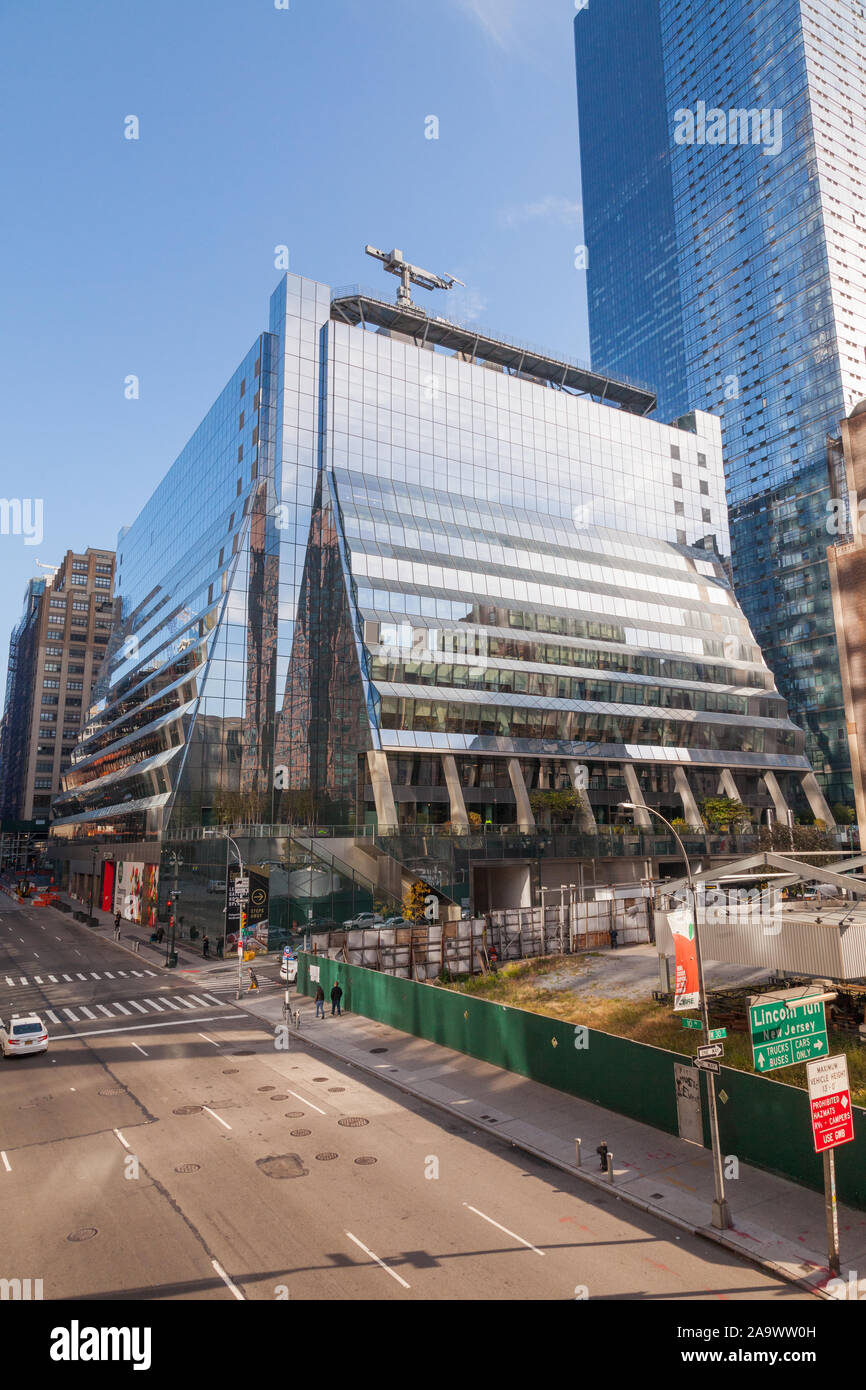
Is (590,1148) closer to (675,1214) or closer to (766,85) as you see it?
(675,1214)

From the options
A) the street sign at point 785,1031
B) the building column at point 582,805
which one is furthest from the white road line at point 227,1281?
the building column at point 582,805

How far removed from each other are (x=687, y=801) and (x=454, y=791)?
24426 mm

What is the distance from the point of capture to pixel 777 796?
76438 millimetres

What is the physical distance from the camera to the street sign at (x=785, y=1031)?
1381cm

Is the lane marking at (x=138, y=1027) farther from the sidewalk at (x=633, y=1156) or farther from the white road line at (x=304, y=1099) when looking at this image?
the white road line at (x=304, y=1099)

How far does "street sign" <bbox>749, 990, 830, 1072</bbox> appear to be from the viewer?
13.8 m

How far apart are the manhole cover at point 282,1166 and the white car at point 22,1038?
13.1 metres

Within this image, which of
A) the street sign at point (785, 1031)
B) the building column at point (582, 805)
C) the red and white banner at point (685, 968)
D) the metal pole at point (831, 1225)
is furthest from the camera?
the building column at point (582, 805)

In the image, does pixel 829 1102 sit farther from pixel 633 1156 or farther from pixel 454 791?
pixel 454 791

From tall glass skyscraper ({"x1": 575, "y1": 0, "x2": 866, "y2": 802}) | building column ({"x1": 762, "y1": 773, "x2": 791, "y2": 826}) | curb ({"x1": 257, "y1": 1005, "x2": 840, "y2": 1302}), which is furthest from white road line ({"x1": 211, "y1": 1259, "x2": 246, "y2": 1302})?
tall glass skyscraper ({"x1": 575, "y1": 0, "x2": 866, "y2": 802})

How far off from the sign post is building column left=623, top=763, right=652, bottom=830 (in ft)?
179

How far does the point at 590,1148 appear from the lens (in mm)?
17953

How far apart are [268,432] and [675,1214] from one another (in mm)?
62576

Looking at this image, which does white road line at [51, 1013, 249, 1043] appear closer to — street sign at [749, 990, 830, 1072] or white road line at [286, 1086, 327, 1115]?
white road line at [286, 1086, 327, 1115]
